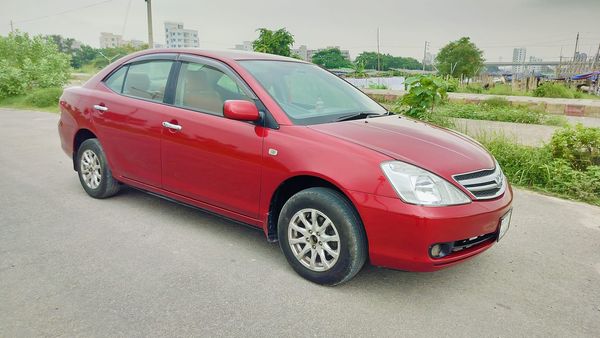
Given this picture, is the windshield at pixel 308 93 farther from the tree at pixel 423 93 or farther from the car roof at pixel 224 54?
the tree at pixel 423 93

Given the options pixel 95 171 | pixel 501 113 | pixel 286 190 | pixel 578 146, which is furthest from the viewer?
pixel 501 113

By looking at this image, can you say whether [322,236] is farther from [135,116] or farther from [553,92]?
[553,92]

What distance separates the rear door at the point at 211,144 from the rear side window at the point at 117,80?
92 cm

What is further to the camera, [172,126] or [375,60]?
[375,60]

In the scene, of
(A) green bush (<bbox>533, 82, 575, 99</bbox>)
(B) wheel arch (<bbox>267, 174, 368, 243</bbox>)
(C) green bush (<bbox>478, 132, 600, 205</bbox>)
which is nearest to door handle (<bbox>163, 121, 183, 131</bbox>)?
(B) wheel arch (<bbox>267, 174, 368, 243</bbox>)

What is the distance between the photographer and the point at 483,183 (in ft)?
10.1

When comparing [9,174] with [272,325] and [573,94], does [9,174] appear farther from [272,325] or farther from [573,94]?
[573,94]

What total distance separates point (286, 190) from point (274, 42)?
1209cm

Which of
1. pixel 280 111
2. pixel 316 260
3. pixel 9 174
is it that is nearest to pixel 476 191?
pixel 316 260

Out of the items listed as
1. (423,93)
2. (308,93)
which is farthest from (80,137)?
(423,93)

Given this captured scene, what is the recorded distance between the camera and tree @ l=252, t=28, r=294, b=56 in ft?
48.5

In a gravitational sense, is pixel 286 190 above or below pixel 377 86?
below

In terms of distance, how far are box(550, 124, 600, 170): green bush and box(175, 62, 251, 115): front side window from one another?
437 cm

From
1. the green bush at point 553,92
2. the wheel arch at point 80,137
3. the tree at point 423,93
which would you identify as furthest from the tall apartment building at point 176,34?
the wheel arch at point 80,137
